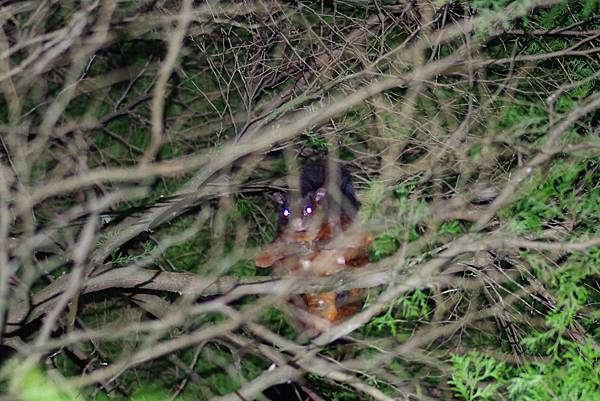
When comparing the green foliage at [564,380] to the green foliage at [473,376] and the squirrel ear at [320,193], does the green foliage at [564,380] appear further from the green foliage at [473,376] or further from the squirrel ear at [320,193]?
the squirrel ear at [320,193]

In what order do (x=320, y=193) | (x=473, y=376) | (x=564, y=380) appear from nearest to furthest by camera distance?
(x=564, y=380), (x=473, y=376), (x=320, y=193)

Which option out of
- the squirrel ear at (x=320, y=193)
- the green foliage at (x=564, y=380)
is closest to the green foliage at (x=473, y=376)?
the green foliage at (x=564, y=380)

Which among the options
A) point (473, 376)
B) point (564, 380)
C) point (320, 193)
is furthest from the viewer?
point (320, 193)

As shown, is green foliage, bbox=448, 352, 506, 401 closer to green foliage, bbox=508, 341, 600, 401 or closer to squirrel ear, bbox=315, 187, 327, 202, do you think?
green foliage, bbox=508, 341, 600, 401

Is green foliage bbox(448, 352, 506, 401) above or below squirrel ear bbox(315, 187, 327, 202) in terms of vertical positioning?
above

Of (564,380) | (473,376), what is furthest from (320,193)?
(564,380)

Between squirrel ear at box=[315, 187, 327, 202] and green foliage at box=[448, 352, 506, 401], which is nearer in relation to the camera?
green foliage at box=[448, 352, 506, 401]

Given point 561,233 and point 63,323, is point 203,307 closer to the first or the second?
point 561,233

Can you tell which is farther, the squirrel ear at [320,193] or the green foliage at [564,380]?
the squirrel ear at [320,193]

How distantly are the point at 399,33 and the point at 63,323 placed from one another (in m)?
2.73

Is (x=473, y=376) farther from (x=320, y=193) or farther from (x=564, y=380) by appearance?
Result: (x=320, y=193)

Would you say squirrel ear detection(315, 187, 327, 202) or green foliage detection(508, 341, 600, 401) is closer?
green foliage detection(508, 341, 600, 401)

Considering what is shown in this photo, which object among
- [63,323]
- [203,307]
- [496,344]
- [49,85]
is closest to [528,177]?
[203,307]

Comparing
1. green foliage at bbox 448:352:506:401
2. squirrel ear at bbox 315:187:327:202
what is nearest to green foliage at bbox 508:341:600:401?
green foliage at bbox 448:352:506:401
